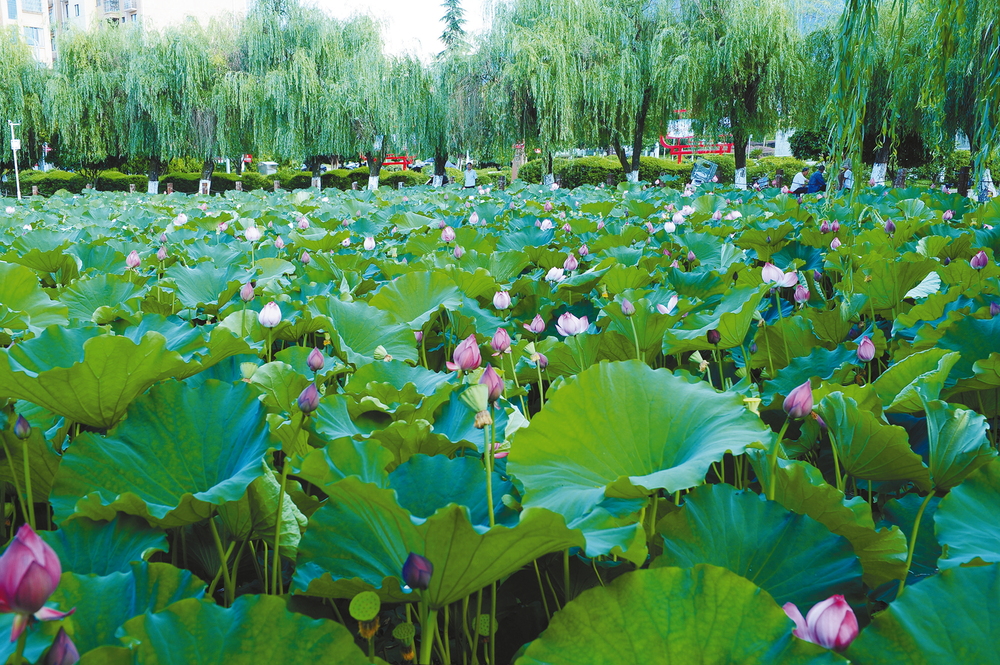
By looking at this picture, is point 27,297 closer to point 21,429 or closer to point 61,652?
point 21,429

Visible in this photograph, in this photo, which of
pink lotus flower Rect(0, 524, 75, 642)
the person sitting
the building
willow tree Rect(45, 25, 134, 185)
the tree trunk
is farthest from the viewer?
the building

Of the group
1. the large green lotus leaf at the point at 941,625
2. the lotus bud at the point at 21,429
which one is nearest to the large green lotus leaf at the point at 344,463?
the lotus bud at the point at 21,429

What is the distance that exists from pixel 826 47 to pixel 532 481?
13406 mm

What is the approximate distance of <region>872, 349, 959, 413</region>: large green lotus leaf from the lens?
35.2 inches

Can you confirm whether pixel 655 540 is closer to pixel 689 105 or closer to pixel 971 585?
pixel 971 585

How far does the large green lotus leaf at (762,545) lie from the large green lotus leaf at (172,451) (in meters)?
0.47

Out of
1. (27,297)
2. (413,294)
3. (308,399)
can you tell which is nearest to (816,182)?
(413,294)

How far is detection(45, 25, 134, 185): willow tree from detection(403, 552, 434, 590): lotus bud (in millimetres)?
18470

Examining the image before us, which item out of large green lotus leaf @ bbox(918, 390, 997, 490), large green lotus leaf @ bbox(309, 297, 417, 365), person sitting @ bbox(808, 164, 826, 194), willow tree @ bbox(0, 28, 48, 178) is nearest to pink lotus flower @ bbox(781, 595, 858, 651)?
large green lotus leaf @ bbox(918, 390, 997, 490)

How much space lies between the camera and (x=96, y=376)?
2.78 ft

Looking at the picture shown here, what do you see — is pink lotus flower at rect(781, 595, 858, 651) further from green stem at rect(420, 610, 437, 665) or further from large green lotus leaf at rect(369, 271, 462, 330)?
large green lotus leaf at rect(369, 271, 462, 330)

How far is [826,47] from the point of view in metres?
11.7

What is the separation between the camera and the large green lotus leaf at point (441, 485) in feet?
2.33

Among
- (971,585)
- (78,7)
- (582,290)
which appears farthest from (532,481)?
(78,7)
